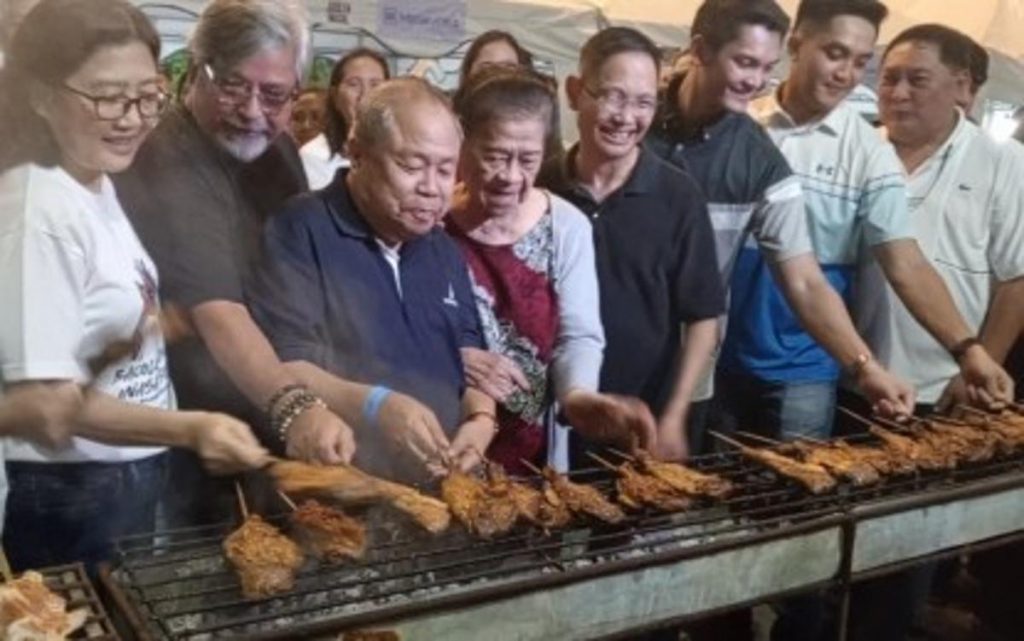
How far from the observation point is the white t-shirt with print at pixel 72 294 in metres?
2.41

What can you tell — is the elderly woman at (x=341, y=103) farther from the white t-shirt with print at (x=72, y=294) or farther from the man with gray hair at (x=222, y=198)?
the white t-shirt with print at (x=72, y=294)

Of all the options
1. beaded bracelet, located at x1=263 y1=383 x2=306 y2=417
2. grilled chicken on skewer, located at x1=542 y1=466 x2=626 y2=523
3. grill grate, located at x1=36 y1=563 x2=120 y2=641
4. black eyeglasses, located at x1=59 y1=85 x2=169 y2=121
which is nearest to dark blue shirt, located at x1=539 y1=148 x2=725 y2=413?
grilled chicken on skewer, located at x1=542 y1=466 x2=626 y2=523

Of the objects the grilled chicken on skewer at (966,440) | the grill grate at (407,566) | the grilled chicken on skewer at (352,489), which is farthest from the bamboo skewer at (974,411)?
the grilled chicken on skewer at (352,489)

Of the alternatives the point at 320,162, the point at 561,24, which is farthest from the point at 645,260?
the point at 561,24

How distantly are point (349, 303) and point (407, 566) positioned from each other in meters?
0.75

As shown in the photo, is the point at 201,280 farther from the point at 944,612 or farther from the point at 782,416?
the point at 944,612

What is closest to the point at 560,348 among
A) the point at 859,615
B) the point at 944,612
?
the point at 859,615

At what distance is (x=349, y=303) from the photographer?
9.64 feet

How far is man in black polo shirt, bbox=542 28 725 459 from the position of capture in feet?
11.6

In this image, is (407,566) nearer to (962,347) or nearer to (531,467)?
(531,467)

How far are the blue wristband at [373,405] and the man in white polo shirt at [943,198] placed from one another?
7.90ft

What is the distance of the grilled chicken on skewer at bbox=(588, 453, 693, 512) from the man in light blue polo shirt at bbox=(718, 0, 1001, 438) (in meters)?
1.44

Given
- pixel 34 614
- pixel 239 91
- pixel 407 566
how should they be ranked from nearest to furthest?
1. pixel 34 614
2. pixel 407 566
3. pixel 239 91

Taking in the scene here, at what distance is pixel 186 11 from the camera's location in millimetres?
4742
